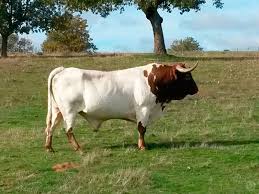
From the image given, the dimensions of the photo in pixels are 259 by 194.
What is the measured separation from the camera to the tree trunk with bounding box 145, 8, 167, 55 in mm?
48050

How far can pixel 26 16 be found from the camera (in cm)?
6228

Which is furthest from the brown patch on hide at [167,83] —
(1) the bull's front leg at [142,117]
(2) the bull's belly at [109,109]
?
(2) the bull's belly at [109,109]

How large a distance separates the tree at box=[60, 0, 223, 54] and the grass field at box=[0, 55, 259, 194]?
18634 mm

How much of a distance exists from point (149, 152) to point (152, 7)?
33053 millimetres

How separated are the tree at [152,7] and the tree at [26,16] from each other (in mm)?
14127

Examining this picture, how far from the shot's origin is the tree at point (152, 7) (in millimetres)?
45812

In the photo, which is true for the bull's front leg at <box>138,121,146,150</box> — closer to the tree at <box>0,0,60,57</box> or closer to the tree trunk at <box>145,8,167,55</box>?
the tree trunk at <box>145,8,167,55</box>

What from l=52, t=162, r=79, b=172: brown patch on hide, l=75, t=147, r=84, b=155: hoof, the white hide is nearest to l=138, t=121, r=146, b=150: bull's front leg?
the white hide

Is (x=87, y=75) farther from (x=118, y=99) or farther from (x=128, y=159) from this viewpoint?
(x=128, y=159)

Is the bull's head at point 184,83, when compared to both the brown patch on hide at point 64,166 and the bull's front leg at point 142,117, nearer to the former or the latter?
the bull's front leg at point 142,117

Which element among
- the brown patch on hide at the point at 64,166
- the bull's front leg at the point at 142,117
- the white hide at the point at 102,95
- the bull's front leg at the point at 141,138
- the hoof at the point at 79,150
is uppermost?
the white hide at the point at 102,95

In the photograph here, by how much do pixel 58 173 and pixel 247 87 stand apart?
18.6 metres

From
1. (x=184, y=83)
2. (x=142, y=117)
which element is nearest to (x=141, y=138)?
(x=142, y=117)

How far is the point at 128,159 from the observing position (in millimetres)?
14008
